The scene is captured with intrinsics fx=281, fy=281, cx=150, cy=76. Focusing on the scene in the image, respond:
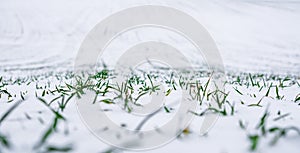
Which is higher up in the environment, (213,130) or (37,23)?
(37,23)

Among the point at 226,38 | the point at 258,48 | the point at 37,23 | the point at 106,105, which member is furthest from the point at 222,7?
the point at 106,105

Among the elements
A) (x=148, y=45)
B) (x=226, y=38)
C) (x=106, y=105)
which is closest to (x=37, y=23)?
(x=148, y=45)

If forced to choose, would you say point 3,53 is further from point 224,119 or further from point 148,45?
point 224,119

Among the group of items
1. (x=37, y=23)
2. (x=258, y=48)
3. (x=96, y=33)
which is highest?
(x=37, y=23)

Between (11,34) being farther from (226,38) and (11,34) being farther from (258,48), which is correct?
(258,48)

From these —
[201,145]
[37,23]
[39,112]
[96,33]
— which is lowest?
[201,145]

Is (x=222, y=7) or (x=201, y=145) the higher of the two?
(x=222, y=7)

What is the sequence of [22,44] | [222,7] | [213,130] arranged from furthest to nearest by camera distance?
[222,7], [22,44], [213,130]

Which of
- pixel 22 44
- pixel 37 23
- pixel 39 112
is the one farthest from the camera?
pixel 37 23

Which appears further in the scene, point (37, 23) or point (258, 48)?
point (37, 23)
